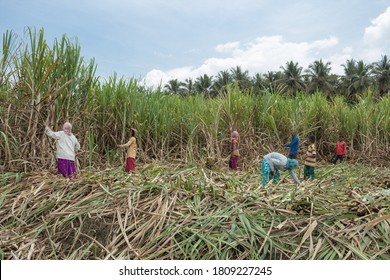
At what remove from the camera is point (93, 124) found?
598 cm

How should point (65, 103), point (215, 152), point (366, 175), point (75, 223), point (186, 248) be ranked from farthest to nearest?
point (215, 152) < point (366, 175) < point (65, 103) < point (75, 223) < point (186, 248)

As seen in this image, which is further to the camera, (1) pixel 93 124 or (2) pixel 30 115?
(1) pixel 93 124

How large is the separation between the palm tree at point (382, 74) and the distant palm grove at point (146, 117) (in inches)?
877

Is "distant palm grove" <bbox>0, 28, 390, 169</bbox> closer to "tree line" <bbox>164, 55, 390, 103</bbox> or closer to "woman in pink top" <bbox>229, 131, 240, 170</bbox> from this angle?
"woman in pink top" <bbox>229, 131, 240, 170</bbox>

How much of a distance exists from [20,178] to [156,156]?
2639mm

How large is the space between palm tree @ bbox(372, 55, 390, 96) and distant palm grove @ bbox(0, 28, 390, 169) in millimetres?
22279

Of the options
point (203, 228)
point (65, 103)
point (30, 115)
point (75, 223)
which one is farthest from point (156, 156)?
point (203, 228)

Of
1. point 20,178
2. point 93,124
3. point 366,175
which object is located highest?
point 93,124

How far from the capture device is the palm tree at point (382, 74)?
97.0 ft

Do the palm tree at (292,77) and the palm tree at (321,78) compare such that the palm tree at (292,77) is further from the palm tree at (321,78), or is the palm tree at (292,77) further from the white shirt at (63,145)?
the white shirt at (63,145)

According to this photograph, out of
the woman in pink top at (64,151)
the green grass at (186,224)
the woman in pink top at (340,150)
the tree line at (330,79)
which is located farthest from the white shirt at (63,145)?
the tree line at (330,79)

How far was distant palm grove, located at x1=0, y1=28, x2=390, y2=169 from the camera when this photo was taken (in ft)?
15.3

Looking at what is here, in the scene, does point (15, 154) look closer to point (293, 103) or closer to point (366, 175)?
point (366, 175)

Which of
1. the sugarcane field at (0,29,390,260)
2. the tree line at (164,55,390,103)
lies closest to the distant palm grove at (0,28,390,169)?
the sugarcane field at (0,29,390,260)
